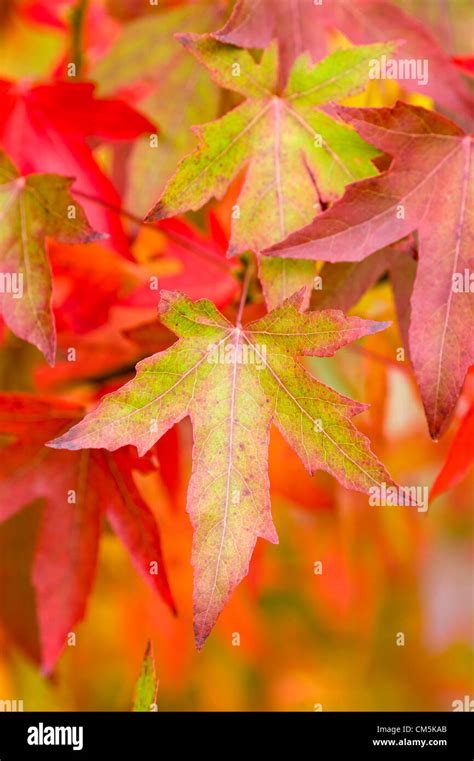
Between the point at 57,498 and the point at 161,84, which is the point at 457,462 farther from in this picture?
the point at 161,84

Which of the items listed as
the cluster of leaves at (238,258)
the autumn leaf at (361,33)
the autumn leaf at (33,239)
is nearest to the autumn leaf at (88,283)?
the cluster of leaves at (238,258)

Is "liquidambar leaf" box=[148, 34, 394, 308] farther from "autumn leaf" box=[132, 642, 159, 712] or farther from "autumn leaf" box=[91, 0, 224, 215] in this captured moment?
"autumn leaf" box=[132, 642, 159, 712]

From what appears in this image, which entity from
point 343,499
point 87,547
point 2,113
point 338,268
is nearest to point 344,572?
point 343,499

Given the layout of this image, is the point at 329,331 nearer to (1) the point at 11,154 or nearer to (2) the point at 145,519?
(2) the point at 145,519

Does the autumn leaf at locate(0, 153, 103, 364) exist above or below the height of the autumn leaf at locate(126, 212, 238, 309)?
below
